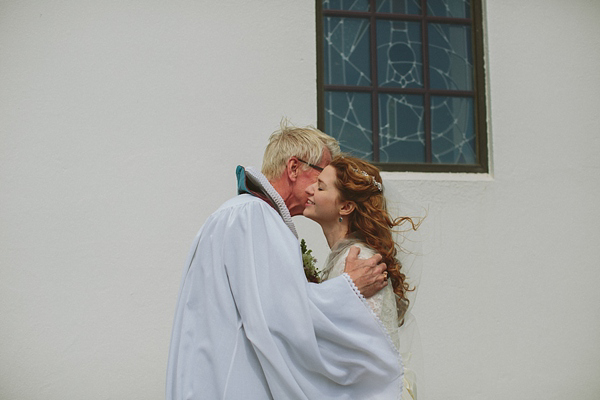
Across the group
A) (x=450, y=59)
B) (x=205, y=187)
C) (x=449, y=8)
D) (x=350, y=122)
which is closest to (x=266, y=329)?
(x=205, y=187)

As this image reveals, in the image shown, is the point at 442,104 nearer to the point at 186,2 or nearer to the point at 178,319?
the point at 186,2

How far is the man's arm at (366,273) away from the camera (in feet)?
8.64

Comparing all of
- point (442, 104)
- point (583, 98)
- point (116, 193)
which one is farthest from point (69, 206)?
point (583, 98)

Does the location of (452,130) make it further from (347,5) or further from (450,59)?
(347,5)

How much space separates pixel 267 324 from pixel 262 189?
66cm

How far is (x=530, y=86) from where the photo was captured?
16.8 ft

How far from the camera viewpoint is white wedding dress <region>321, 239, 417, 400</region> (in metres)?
2.70

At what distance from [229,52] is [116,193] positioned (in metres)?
1.34

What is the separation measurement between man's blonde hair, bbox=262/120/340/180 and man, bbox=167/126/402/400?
0.42m

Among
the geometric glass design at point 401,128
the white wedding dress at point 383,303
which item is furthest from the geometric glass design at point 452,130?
the white wedding dress at point 383,303

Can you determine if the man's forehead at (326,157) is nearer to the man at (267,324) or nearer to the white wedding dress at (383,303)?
the white wedding dress at (383,303)

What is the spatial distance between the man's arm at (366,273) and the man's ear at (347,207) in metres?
0.25

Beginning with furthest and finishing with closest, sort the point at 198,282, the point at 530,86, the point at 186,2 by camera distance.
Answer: the point at 530,86, the point at 186,2, the point at 198,282

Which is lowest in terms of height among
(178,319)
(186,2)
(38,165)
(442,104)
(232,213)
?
(178,319)
